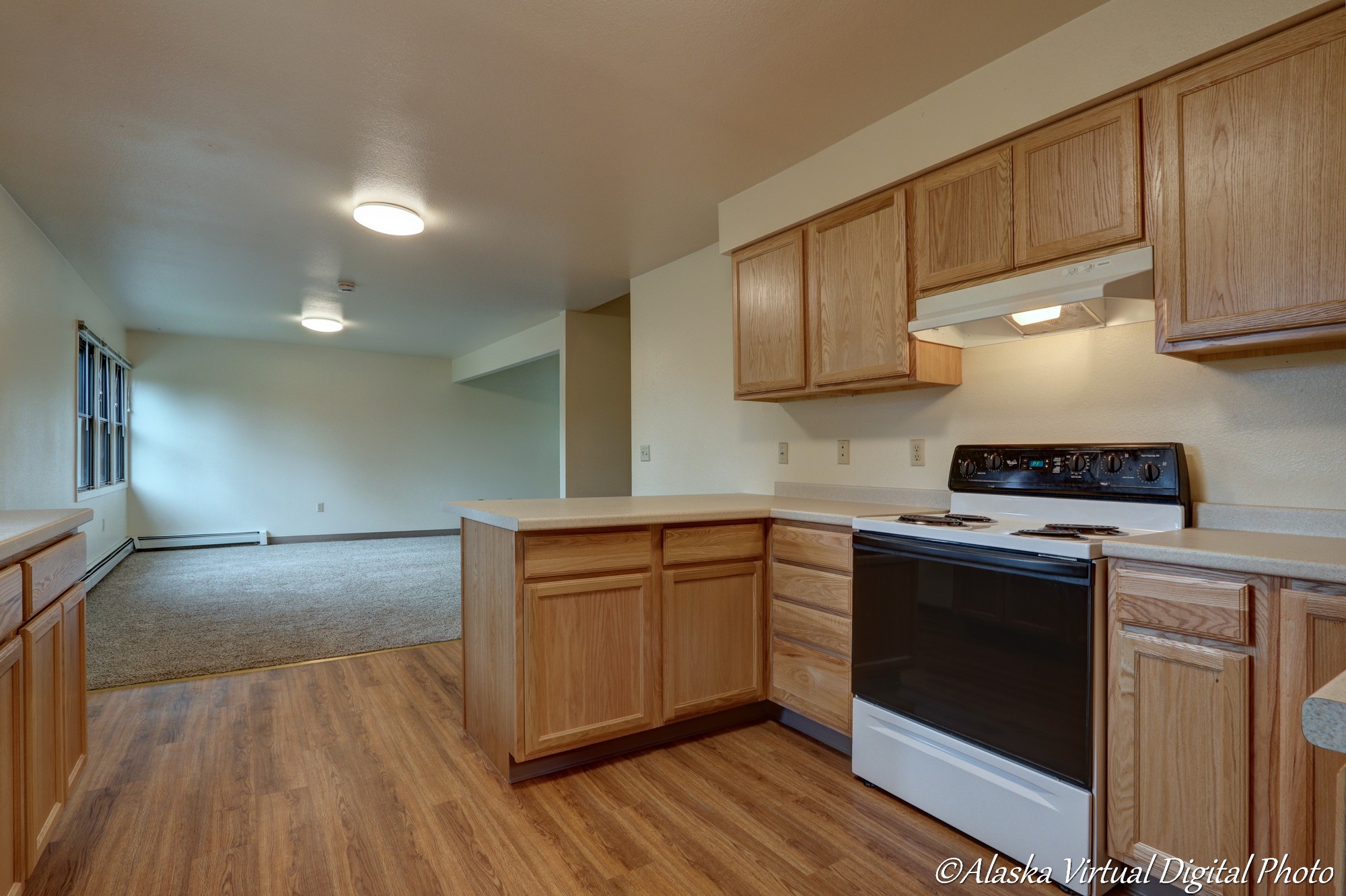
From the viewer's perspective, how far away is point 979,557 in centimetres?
186

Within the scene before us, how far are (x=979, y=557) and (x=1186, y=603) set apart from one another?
47cm

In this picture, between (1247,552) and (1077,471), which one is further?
(1077,471)

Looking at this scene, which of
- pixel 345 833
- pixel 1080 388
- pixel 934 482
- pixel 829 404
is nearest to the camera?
pixel 345 833

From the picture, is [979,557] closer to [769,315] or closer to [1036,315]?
[1036,315]

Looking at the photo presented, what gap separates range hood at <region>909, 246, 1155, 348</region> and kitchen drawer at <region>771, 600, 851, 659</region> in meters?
1.09

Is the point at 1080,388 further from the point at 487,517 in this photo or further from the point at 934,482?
the point at 487,517

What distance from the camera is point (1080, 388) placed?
223 centimetres

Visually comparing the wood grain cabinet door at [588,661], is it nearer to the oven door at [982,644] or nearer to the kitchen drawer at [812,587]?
the kitchen drawer at [812,587]

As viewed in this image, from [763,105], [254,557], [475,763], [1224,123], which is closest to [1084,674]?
[1224,123]

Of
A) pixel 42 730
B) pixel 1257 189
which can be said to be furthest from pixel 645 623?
pixel 1257 189

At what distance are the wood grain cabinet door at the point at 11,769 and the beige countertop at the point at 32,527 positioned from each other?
0.69 feet

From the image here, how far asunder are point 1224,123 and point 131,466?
912cm

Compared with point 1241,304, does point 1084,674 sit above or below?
below

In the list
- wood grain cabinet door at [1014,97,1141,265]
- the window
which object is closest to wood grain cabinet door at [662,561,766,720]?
wood grain cabinet door at [1014,97,1141,265]
